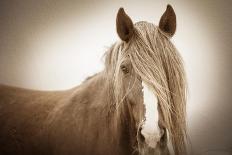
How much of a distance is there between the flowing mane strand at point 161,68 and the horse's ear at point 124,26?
23 mm

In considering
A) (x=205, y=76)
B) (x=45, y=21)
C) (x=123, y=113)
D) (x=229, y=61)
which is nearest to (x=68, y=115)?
(x=123, y=113)

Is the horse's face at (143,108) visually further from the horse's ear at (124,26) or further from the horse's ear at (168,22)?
the horse's ear at (168,22)

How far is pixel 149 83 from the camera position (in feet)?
3.64

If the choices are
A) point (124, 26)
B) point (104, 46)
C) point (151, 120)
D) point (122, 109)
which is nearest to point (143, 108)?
point (151, 120)

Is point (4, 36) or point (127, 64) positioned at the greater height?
point (4, 36)

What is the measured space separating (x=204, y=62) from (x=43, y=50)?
2.91ft

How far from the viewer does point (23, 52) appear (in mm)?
1789

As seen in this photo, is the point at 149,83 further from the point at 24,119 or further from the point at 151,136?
the point at 24,119

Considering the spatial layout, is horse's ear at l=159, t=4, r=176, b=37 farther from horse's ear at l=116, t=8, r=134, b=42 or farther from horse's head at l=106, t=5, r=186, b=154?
horse's ear at l=116, t=8, r=134, b=42

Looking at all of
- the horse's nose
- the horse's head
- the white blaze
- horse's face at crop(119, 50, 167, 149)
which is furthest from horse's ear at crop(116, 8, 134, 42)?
the horse's nose

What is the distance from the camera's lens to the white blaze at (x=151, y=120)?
102 centimetres

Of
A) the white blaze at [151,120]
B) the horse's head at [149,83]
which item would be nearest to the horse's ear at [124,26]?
the horse's head at [149,83]

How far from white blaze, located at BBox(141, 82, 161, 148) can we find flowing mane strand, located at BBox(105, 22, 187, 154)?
57 mm

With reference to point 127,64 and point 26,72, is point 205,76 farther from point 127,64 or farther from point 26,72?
point 26,72
